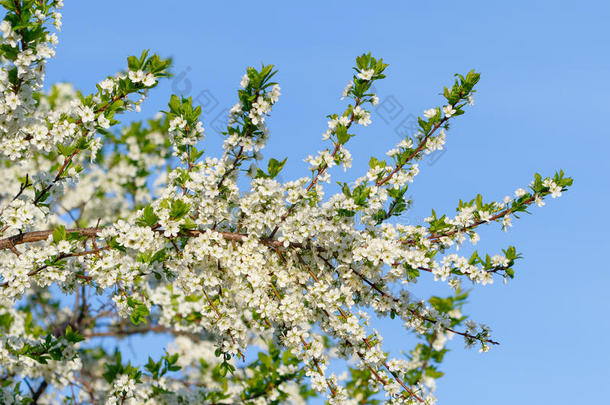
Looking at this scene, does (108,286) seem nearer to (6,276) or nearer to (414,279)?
(6,276)

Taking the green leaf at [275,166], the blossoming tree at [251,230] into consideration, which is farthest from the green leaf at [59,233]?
the green leaf at [275,166]

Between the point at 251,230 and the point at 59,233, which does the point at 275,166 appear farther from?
the point at 59,233

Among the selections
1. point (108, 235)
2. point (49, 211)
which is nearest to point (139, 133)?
point (49, 211)

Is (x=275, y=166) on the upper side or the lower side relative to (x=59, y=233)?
upper

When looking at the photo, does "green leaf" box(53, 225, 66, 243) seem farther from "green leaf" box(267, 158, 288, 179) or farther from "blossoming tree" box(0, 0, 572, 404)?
"green leaf" box(267, 158, 288, 179)

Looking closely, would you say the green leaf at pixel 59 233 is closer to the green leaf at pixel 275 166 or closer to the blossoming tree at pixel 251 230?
the blossoming tree at pixel 251 230

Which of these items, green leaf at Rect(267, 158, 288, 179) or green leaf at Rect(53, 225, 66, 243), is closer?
green leaf at Rect(53, 225, 66, 243)

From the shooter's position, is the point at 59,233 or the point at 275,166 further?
the point at 275,166

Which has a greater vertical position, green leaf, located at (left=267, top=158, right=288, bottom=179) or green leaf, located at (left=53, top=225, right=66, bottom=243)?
green leaf, located at (left=267, top=158, right=288, bottom=179)

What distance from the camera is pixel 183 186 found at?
6.50m

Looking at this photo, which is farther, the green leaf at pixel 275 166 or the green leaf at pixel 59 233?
the green leaf at pixel 275 166

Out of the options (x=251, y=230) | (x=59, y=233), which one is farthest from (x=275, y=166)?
(x=59, y=233)

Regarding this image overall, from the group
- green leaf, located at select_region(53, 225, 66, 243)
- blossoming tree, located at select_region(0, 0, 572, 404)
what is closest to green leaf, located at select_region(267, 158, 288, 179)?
blossoming tree, located at select_region(0, 0, 572, 404)

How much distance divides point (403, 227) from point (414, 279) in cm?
54
